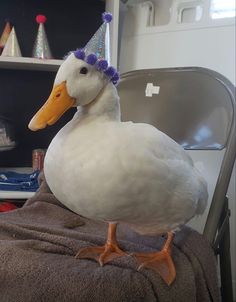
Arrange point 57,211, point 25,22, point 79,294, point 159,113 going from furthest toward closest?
point 25,22 < point 159,113 < point 57,211 < point 79,294

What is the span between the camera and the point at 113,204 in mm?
491

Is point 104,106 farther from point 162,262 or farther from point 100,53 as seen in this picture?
point 162,262

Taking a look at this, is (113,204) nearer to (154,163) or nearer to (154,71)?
(154,163)

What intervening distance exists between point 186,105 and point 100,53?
42 cm

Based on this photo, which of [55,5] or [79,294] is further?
[55,5]

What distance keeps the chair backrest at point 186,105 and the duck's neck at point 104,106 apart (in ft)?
1.05

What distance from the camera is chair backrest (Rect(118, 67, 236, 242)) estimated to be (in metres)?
0.86

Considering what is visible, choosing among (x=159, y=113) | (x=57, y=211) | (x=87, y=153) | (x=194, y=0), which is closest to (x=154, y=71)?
(x=159, y=113)

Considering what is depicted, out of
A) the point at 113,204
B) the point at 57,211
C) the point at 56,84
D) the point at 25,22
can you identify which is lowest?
the point at 57,211

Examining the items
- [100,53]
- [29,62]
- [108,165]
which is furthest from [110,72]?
[29,62]

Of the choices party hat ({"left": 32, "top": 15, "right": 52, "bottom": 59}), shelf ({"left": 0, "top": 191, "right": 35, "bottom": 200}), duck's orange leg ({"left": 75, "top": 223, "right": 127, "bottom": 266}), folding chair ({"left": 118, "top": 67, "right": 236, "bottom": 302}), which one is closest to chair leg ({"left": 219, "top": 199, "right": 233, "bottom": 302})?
folding chair ({"left": 118, "top": 67, "right": 236, "bottom": 302})

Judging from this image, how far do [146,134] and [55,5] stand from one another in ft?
2.86

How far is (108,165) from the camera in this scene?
1.56 feet

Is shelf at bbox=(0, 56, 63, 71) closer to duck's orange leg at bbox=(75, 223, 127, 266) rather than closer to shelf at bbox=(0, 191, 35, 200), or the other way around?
shelf at bbox=(0, 191, 35, 200)
